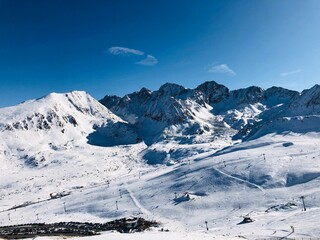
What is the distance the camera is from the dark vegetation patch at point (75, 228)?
9956 cm

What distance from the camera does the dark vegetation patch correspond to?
99.6 m

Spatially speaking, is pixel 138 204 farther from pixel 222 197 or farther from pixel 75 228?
pixel 222 197

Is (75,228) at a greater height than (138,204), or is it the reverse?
(138,204)

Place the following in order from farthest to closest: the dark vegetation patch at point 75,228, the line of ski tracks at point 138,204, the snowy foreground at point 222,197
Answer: the line of ski tracks at point 138,204 → the dark vegetation patch at point 75,228 → the snowy foreground at point 222,197

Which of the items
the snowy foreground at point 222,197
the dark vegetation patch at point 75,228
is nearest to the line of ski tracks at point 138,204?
the snowy foreground at point 222,197

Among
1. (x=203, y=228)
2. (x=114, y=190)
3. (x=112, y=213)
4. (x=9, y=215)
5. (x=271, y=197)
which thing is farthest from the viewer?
(x=114, y=190)

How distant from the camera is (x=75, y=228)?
106625 millimetres

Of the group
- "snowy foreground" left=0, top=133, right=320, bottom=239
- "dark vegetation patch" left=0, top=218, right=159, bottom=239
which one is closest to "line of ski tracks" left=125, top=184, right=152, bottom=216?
"snowy foreground" left=0, top=133, right=320, bottom=239

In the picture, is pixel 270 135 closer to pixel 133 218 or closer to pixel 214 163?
pixel 214 163

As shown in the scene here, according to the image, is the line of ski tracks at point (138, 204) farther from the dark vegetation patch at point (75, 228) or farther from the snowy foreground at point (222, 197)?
the dark vegetation patch at point (75, 228)

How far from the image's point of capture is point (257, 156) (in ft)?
465

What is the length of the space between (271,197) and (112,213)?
49.8 metres

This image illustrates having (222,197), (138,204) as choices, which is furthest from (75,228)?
(222,197)

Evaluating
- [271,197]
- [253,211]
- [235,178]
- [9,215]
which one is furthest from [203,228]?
[9,215]
